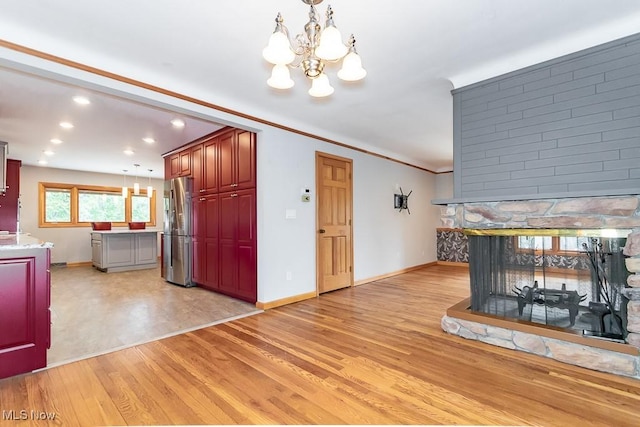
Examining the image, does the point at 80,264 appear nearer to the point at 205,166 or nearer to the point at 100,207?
the point at 100,207

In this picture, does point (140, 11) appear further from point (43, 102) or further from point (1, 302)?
point (43, 102)

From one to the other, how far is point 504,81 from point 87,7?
3196 millimetres

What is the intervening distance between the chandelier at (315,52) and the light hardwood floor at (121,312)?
8.66 ft

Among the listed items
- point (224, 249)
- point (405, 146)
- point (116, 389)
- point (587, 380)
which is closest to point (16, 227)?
point (224, 249)

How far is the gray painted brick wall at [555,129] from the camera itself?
2217mm

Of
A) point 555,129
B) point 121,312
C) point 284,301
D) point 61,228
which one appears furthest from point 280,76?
point 61,228

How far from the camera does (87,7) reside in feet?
6.48

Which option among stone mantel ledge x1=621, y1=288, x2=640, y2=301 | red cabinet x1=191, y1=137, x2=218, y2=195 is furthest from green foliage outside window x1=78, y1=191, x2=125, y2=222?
stone mantel ledge x1=621, y1=288, x2=640, y2=301

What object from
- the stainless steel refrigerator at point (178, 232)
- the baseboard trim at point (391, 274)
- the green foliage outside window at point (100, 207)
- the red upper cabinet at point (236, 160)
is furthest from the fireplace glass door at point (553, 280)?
the green foliage outside window at point (100, 207)

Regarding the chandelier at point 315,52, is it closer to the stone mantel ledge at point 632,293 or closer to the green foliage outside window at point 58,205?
the stone mantel ledge at point 632,293

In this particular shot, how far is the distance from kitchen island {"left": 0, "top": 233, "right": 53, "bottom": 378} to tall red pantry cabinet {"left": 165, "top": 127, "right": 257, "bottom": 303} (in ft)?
6.76

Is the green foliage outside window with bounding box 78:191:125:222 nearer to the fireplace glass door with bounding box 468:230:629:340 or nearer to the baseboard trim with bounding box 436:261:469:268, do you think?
the baseboard trim with bounding box 436:261:469:268

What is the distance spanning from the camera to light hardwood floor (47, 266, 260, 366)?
2.76 meters

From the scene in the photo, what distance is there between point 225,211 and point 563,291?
3937 millimetres
